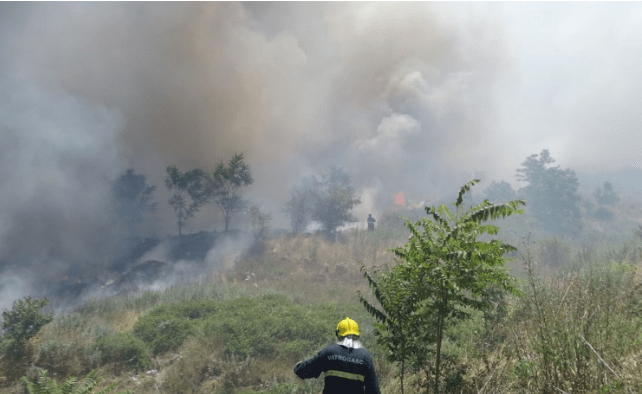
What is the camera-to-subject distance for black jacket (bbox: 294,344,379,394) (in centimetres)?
371

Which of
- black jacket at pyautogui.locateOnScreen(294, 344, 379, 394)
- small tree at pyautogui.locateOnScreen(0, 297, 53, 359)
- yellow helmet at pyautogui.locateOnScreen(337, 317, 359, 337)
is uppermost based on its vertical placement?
yellow helmet at pyautogui.locateOnScreen(337, 317, 359, 337)

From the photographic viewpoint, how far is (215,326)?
12352 millimetres

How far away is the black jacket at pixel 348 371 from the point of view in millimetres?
3715

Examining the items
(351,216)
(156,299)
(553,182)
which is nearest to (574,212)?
(553,182)

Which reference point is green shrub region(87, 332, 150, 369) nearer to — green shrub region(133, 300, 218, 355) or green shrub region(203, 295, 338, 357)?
green shrub region(133, 300, 218, 355)

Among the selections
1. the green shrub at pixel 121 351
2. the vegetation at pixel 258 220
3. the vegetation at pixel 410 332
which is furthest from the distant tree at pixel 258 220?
the green shrub at pixel 121 351

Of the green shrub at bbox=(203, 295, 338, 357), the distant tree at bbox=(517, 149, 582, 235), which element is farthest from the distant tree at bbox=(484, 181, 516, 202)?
the green shrub at bbox=(203, 295, 338, 357)

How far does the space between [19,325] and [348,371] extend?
11.5m

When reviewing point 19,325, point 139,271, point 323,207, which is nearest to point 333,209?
point 323,207

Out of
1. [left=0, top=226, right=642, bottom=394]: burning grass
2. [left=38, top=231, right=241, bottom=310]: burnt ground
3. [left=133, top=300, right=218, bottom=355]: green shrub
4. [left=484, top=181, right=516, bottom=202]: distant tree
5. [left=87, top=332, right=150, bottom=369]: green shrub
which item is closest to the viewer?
[left=0, top=226, right=642, bottom=394]: burning grass

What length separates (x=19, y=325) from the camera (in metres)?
10.2

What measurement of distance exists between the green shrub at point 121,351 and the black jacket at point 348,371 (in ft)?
30.3

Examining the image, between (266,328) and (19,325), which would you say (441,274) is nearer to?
(266,328)

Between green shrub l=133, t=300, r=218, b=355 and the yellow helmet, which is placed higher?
the yellow helmet
